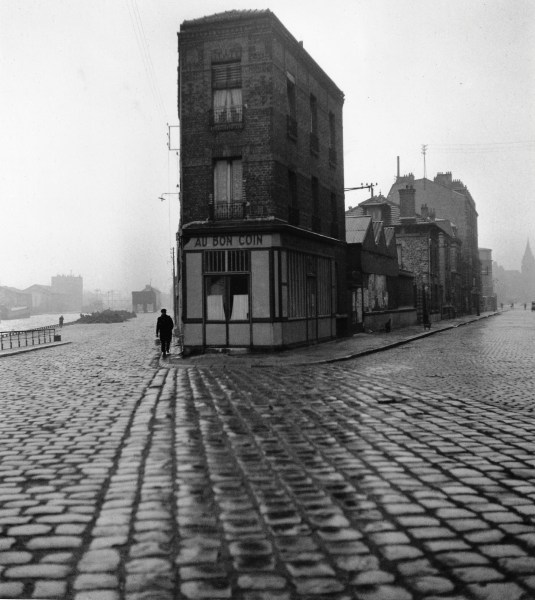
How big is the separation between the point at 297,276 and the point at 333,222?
523 centimetres

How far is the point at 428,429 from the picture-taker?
7.29m

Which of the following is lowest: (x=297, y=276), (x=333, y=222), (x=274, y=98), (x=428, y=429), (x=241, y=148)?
(x=428, y=429)

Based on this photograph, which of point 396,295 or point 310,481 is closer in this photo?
point 310,481

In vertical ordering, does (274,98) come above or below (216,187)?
above

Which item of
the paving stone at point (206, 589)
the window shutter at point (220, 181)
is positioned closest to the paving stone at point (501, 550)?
the paving stone at point (206, 589)

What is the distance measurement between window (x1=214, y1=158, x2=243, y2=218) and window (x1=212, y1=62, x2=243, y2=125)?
134 cm

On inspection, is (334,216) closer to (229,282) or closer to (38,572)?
(229,282)

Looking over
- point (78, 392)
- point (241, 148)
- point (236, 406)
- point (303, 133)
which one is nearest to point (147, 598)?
point (236, 406)

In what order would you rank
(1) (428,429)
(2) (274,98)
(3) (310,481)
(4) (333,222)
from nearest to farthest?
(3) (310,481)
(1) (428,429)
(2) (274,98)
(4) (333,222)

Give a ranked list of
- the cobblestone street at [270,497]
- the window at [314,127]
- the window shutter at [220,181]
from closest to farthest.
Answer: the cobblestone street at [270,497] < the window shutter at [220,181] < the window at [314,127]

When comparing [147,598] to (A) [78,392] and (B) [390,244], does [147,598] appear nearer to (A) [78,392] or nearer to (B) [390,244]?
(A) [78,392]

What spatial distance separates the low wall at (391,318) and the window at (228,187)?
12600mm

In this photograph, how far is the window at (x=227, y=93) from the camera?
20000 millimetres

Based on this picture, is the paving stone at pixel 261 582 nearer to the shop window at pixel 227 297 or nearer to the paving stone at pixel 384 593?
the paving stone at pixel 384 593
